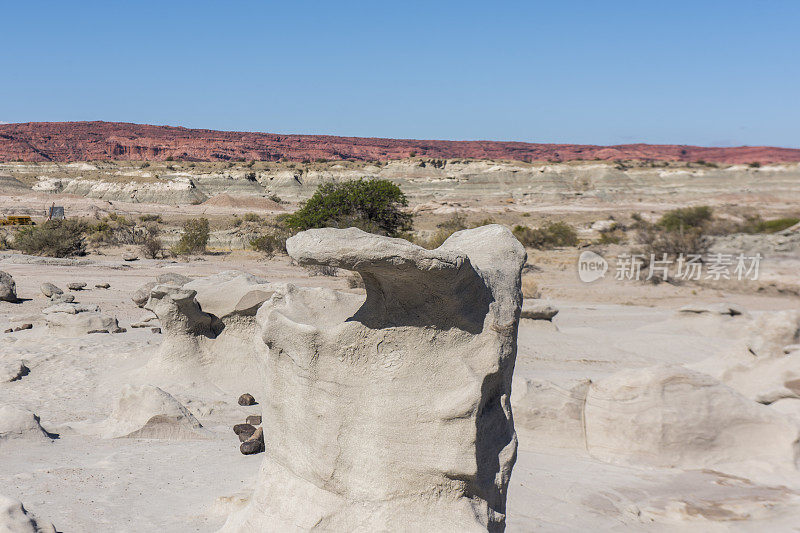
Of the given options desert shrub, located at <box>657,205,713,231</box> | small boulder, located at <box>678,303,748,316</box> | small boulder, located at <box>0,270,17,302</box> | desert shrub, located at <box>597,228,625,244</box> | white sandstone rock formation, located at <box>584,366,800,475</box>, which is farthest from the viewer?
desert shrub, located at <box>657,205,713,231</box>

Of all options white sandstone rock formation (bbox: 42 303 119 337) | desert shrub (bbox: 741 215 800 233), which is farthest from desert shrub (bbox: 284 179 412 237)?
desert shrub (bbox: 741 215 800 233)

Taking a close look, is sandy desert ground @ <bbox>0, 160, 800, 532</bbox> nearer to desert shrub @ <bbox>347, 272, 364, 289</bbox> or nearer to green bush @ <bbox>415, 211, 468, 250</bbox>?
desert shrub @ <bbox>347, 272, 364, 289</bbox>

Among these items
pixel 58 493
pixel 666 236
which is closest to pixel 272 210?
pixel 666 236

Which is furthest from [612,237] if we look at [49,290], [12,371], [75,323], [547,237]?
[12,371]

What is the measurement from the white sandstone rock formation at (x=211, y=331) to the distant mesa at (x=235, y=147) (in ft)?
302

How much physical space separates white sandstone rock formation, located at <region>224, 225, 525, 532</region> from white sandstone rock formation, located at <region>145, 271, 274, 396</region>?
435 centimetres

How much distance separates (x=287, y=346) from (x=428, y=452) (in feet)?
2.71

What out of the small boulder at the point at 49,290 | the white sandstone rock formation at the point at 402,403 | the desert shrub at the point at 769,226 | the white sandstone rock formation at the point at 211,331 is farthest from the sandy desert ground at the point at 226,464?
the desert shrub at the point at 769,226

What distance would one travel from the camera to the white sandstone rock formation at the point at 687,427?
19.2 ft

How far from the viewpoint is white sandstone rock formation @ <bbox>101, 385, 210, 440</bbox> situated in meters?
5.46

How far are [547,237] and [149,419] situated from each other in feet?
80.2

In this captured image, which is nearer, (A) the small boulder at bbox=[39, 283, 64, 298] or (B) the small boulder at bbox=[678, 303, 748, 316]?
(B) the small boulder at bbox=[678, 303, 748, 316]

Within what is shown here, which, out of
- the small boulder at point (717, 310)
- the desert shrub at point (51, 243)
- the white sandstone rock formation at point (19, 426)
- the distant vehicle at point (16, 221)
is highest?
the white sandstone rock formation at point (19, 426)

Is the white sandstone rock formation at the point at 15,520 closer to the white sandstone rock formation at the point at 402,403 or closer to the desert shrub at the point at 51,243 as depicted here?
the white sandstone rock formation at the point at 402,403
